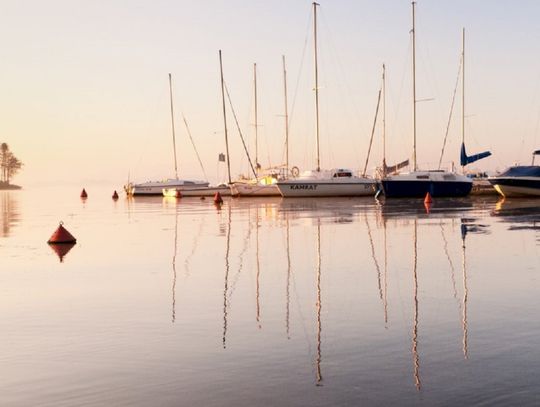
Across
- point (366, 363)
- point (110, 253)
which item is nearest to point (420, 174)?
point (110, 253)

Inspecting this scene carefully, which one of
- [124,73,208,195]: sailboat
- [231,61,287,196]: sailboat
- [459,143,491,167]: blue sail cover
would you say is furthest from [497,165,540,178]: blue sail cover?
[124,73,208,195]: sailboat

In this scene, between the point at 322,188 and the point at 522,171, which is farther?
the point at 322,188

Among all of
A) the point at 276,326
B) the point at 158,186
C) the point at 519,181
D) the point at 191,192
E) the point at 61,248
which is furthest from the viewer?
the point at 158,186

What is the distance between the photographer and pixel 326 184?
63594mm

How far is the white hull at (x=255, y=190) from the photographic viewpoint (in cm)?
7206

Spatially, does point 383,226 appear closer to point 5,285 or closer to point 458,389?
point 5,285

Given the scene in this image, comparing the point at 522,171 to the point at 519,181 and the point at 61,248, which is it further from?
the point at 61,248

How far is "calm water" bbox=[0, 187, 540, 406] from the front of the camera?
646 centimetres

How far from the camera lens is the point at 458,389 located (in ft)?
20.7

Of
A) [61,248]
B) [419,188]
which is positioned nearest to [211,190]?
[419,188]

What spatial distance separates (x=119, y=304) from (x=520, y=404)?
7127 millimetres

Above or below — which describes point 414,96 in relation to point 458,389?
above

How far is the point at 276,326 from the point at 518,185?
4897 centimetres

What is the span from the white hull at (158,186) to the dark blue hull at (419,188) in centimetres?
2964
